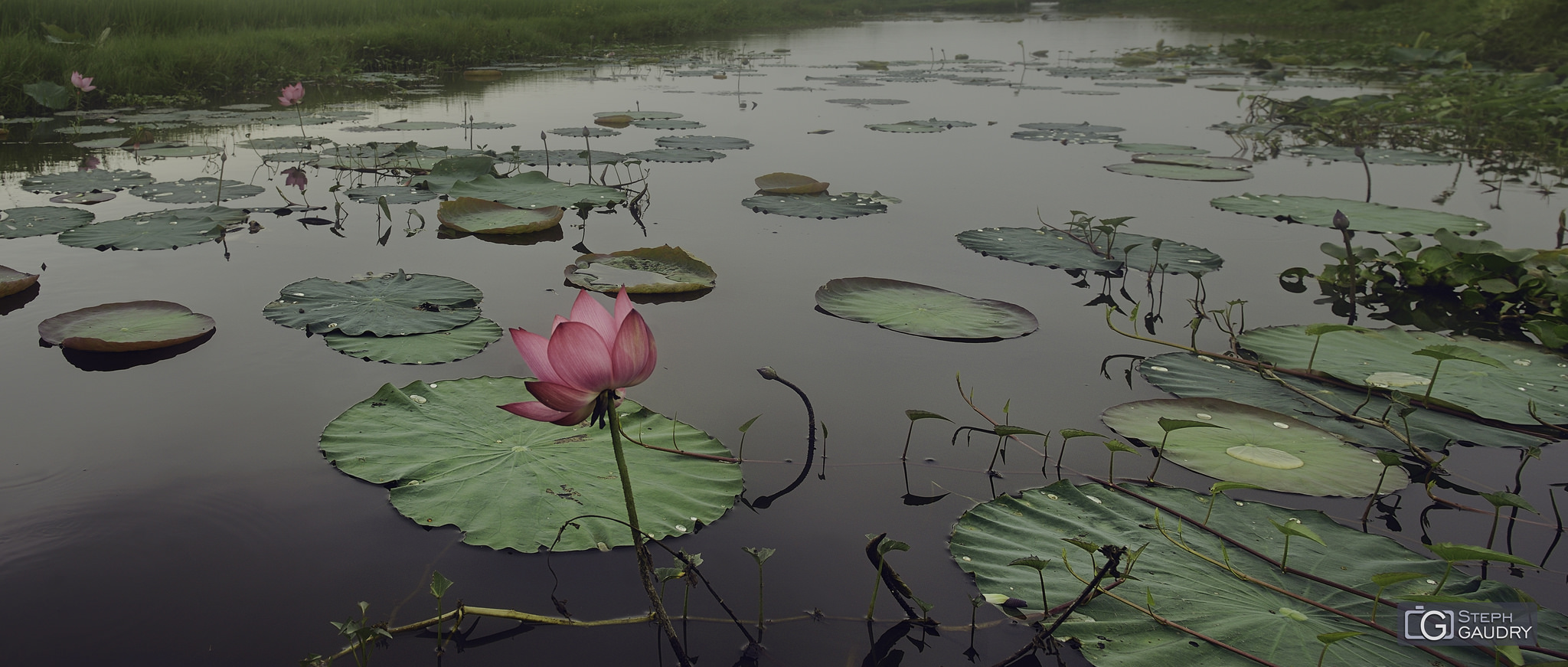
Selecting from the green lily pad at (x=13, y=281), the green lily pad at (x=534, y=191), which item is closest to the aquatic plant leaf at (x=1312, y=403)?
the green lily pad at (x=534, y=191)

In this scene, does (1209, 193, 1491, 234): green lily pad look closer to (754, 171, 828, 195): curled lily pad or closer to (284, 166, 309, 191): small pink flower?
(754, 171, 828, 195): curled lily pad

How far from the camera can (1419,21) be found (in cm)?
1385

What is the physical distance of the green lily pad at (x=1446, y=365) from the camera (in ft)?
5.78

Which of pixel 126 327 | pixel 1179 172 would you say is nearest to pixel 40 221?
pixel 126 327

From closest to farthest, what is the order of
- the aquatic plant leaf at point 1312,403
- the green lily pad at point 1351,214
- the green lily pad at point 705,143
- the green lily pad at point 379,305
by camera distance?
the aquatic plant leaf at point 1312,403 < the green lily pad at point 379,305 < the green lily pad at point 1351,214 < the green lily pad at point 705,143

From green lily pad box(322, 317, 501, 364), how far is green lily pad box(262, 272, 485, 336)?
0.02 m

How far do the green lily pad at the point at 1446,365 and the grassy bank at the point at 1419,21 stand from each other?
8.34 metres

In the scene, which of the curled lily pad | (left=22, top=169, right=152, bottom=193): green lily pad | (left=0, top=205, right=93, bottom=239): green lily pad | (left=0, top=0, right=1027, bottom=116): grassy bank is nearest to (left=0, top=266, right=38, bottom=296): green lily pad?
(left=0, top=205, right=93, bottom=239): green lily pad

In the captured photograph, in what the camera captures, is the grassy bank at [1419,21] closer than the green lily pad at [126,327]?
No

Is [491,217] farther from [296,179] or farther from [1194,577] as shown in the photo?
[1194,577]

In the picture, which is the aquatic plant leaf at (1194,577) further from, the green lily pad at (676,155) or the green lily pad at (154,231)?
the green lily pad at (676,155)

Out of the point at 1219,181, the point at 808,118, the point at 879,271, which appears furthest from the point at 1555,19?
the point at 879,271

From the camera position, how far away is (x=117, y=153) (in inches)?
169

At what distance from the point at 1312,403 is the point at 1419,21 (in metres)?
16.1
